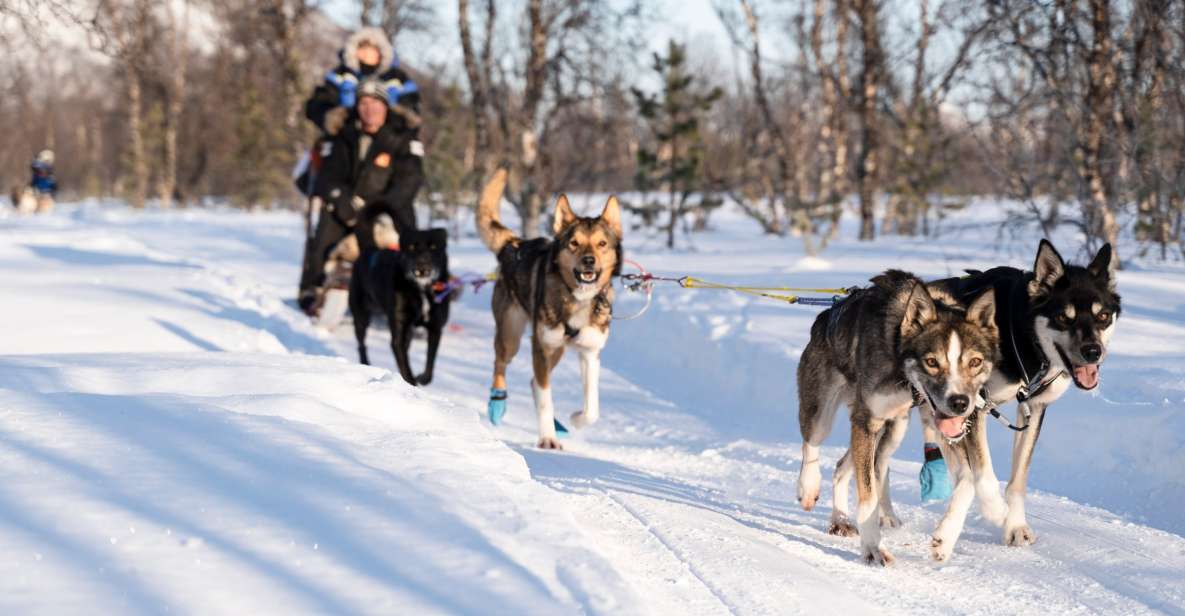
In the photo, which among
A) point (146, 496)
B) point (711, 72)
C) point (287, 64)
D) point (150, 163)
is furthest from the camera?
point (711, 72)

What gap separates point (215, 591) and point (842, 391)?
8.34ft

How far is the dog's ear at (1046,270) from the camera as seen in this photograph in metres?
3.50

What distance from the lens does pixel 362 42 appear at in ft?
28.9

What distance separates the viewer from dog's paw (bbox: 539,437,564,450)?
504 cm

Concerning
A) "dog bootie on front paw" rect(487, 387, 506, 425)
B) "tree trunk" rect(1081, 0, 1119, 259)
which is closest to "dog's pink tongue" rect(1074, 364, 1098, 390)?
"dog bootie on front paw" rect(487, 387, 506, 425)

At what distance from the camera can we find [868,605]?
2840 millimetres

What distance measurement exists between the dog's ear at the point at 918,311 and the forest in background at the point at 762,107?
471 cm

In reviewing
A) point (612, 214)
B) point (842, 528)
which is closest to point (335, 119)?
point (612, 214)

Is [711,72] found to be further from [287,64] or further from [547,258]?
[547,258]

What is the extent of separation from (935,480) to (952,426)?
24.6 inches

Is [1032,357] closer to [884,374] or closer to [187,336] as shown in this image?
[884,374]

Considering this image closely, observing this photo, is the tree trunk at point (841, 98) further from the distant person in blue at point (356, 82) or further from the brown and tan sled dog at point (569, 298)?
the brown and tan sled dog at point (569, 298)

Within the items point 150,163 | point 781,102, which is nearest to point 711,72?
point 781,102

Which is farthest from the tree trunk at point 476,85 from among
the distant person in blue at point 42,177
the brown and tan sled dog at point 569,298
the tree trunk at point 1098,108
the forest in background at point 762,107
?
the distant person in blue at point 42,177
